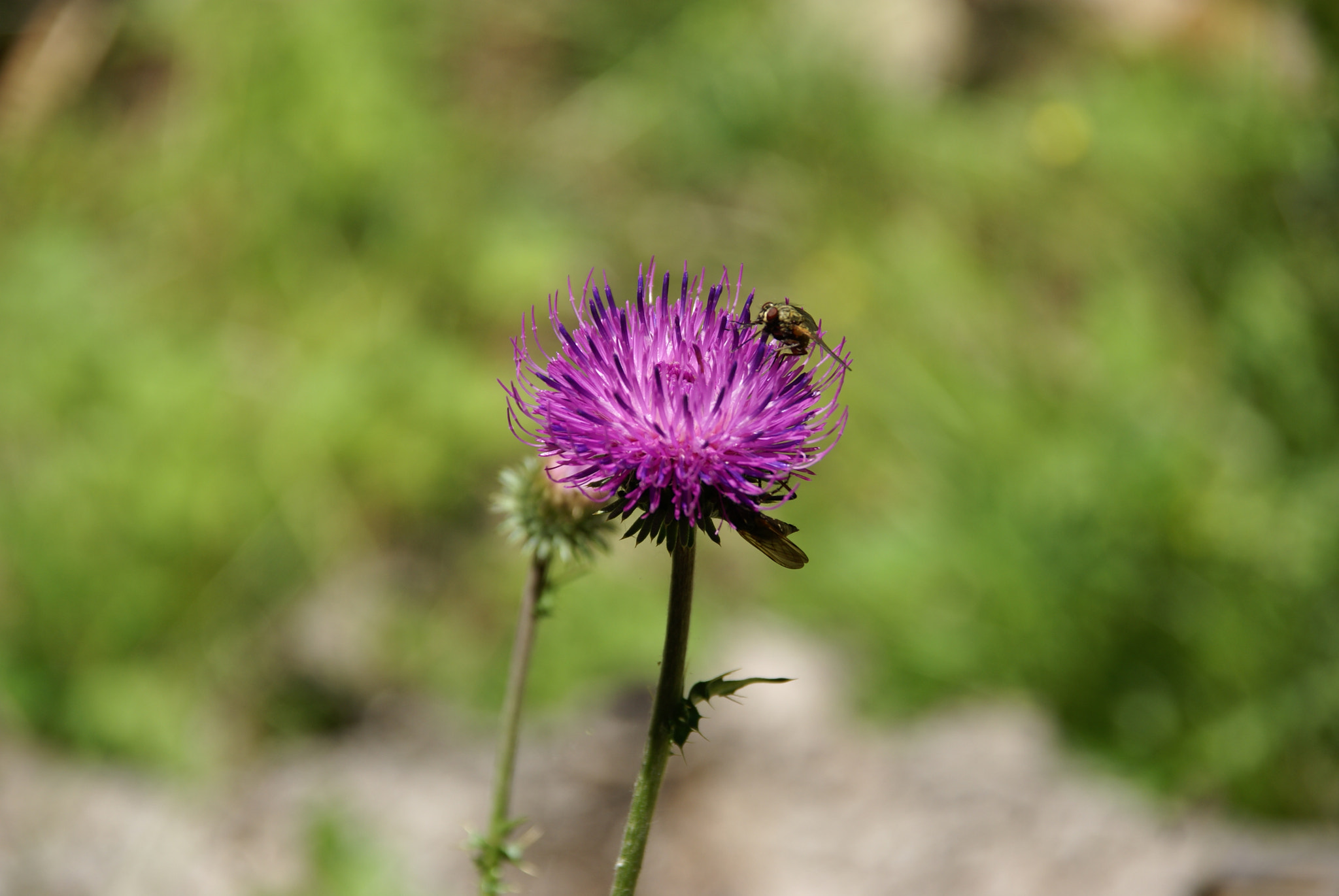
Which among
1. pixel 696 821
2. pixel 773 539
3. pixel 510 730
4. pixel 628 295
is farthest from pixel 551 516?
pixel 628 295

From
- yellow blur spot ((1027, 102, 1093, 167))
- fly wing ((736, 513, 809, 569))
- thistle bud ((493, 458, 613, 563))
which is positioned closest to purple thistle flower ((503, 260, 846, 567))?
fly wing ((736, 513, 809, 569))

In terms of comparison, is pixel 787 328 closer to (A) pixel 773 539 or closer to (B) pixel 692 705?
(A) pixel 773 539

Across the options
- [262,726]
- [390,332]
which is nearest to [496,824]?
[262,726]

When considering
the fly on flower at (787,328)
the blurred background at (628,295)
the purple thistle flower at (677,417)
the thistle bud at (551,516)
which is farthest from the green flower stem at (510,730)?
the blurred background at (628,295)

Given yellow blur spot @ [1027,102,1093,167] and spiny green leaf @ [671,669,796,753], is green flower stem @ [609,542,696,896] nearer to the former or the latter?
spiny green leaf @ [671,669,796,753]

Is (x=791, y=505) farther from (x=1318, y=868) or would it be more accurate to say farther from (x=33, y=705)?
(x=33, y=705)

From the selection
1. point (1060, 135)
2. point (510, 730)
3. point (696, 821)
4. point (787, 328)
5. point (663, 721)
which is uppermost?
point (1060, 135)
